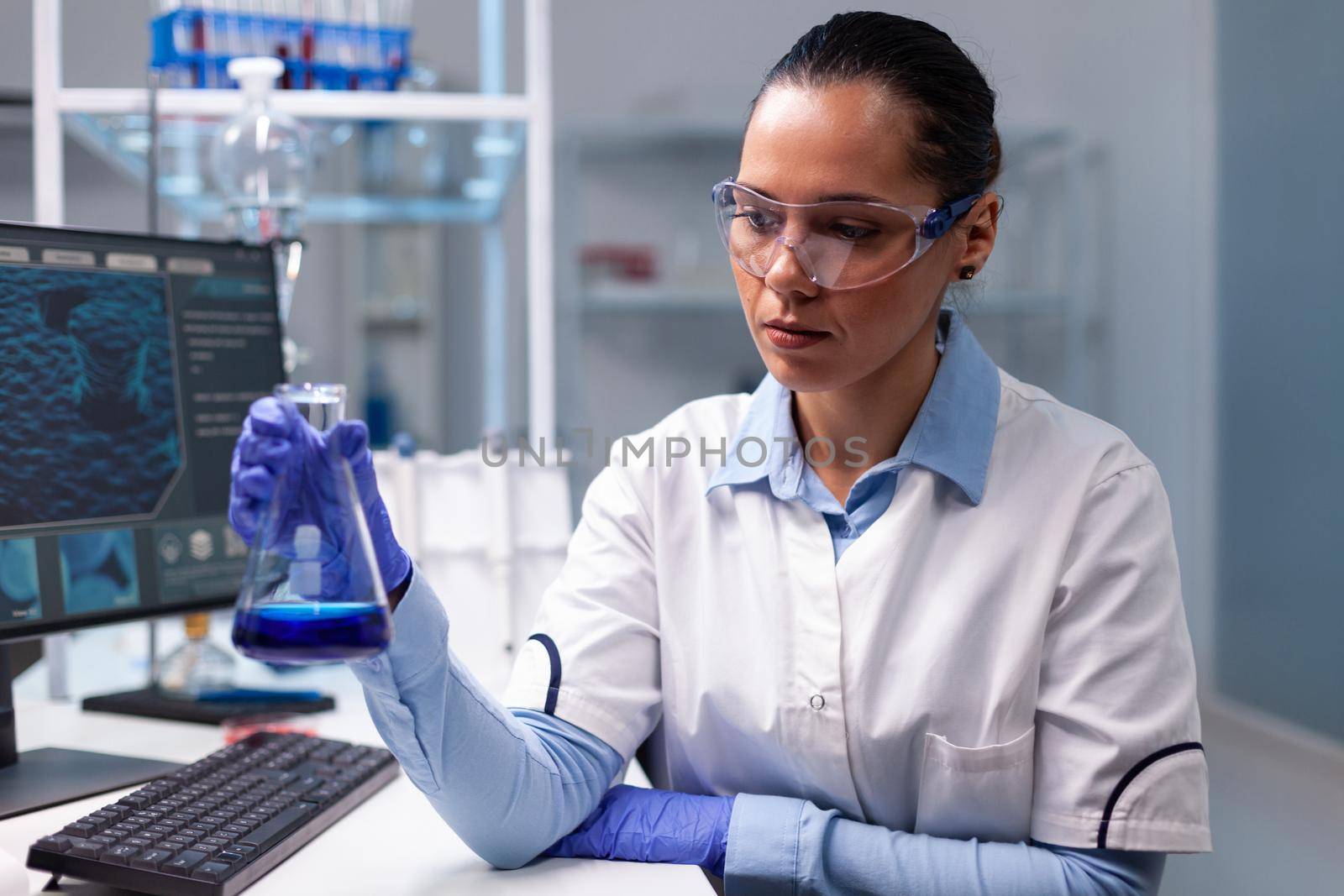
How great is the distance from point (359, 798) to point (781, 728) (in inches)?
15.2

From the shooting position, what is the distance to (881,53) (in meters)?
0.97

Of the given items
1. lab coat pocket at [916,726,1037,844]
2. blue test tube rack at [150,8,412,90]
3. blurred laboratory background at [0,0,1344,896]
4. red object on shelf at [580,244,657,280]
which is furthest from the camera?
red object on shelf at [580,244,657,280]

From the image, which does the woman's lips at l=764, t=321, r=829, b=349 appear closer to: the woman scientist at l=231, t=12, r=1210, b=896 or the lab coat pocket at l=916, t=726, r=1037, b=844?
the woman scientist at l=231, t=12, r=1210, b=896

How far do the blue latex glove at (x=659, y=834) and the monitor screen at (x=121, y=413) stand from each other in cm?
54

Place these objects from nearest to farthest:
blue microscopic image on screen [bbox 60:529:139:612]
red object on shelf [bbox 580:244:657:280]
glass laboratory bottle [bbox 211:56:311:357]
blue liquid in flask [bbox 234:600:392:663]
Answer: blue liquid in flask [bbox 234:600:392:663]
blue microscopic image on screen [bbox 60:529:139:612]
glass laboratory bottle [bbox 211:56:311:357]
red object on shelf [bbox 580:244:657:280]

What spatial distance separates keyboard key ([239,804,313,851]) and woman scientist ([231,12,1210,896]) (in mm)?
109

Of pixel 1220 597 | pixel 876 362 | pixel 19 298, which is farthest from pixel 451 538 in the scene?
pixel 1220 597

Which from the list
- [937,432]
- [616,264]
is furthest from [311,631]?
[616,264]

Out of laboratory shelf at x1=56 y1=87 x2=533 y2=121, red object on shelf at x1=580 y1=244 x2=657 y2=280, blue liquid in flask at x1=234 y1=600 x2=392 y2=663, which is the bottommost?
blue liquid in flask at x1=234 y1=600 x2=392 y2=663

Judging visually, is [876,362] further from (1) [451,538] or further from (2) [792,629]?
(1) [451,538]

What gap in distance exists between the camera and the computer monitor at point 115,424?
1.02m

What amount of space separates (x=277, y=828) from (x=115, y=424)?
0.50 metres

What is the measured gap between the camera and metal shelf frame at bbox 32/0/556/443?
1468 millimetres

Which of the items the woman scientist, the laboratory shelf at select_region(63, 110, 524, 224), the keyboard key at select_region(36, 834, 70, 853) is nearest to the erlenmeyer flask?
the woman scientist
